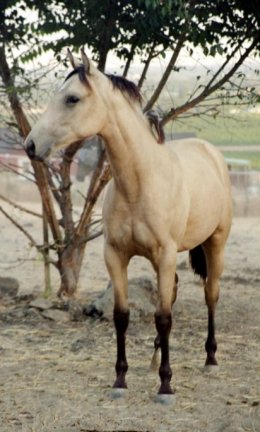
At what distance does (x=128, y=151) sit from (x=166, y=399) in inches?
56.5

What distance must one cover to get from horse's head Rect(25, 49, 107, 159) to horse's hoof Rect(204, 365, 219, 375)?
185 centimetres

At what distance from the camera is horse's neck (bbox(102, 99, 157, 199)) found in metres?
5.28

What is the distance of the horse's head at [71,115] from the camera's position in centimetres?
502

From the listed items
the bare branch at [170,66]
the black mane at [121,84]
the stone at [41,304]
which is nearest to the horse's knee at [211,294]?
the black mane at [121,84]

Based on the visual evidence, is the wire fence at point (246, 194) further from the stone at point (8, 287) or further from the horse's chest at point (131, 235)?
the horse's chest at point (131, 235)

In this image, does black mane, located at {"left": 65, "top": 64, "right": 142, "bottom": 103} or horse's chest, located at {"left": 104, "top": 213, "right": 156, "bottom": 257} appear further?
horse's chest, located at {"left": 104, "top": 213, "right": 156, "bottom": 257}

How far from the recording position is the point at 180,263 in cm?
1072

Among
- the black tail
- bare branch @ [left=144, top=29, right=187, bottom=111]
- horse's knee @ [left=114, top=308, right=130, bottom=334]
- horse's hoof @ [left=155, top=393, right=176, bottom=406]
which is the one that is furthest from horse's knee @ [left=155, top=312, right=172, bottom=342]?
bare branch @ [left=144, top=29, right=187, bottom=111]

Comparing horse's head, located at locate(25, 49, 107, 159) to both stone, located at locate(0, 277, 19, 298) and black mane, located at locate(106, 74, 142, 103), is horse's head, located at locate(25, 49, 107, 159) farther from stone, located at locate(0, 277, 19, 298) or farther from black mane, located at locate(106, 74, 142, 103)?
stone, located at locate(0, 277, 19, 298)

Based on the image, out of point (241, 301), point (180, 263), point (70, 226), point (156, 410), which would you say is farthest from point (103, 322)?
point (180, 263)

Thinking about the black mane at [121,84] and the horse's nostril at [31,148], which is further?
the black mane at [121,84]

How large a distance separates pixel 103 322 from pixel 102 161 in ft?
4.56

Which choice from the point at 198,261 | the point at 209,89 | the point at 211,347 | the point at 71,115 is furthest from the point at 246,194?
the point at 71,115

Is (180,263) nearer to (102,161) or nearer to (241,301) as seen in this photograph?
(241,301)
